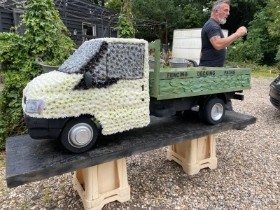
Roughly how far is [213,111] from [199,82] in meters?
0.53

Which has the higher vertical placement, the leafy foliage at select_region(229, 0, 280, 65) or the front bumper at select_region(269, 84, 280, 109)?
the leafy foliage at select_region(229, 0, 280, 65)

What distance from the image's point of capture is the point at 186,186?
3.43 m

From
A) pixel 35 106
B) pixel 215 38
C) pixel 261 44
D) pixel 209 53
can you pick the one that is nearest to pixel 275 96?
pixel 209 53

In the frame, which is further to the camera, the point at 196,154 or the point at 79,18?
the point at 79,18

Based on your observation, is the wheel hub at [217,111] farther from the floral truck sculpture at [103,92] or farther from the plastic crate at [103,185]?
the plastic crate at [103,185]

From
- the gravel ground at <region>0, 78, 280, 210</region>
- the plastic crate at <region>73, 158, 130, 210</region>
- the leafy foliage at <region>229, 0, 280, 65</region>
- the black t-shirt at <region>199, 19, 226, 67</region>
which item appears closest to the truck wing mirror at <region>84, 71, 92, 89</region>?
the plastic crate at <region>73, 158, 130, 210</region>

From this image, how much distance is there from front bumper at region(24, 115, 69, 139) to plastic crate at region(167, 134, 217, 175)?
6.02ft

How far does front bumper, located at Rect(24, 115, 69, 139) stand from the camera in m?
2.32

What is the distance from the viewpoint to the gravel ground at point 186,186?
3.11 meters

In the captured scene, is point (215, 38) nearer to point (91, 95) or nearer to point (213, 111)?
point (213, 111)

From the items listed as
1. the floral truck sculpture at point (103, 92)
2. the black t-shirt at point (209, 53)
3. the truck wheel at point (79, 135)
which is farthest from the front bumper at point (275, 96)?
the truck wheel at point (79, 135)

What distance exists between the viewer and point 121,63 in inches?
103

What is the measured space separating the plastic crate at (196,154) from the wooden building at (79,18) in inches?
345

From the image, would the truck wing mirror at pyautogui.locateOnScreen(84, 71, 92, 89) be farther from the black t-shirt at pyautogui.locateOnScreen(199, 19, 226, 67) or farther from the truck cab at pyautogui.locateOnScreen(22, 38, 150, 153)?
the black t-shirt at pyautogui.locateOnScreen(199, 19, 226, 67)
